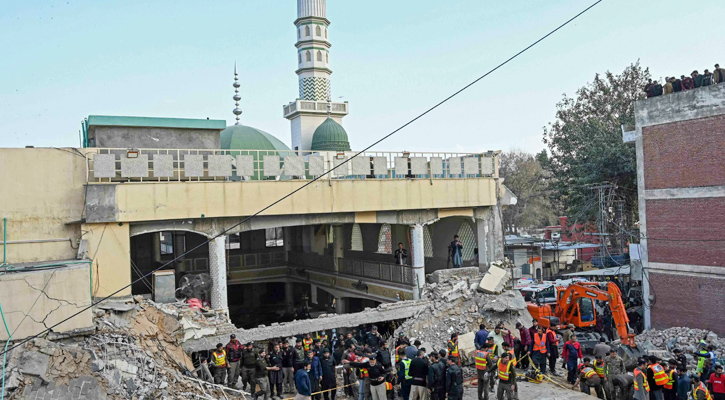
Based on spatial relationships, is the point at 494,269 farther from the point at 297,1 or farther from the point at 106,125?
the point at 297,1

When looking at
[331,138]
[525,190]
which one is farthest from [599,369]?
[525,190]

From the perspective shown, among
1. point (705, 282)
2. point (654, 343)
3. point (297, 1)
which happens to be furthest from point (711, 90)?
point (297, 1)

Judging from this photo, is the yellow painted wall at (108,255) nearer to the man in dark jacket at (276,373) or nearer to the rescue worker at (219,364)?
the rescue worker at (219,364)

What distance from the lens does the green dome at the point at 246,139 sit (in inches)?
1383

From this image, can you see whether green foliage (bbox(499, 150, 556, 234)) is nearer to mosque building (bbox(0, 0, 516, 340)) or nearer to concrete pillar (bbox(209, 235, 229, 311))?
mosque building (bbox(0, 0, 516, 340))

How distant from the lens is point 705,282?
19469 mm

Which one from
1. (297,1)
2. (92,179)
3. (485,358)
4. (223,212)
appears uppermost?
(297,1)

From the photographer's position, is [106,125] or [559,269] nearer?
[106,125]

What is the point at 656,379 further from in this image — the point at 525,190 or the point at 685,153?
Result: the point at 525,190

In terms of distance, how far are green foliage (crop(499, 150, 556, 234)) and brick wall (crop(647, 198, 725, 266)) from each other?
31518 mm

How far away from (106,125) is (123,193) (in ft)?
13.4

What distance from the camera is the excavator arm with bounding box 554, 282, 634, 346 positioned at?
1673 cm

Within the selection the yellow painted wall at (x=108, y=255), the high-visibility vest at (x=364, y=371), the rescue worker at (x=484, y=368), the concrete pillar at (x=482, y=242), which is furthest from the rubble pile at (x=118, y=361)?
the concrete pillar at (x=482, y=242)

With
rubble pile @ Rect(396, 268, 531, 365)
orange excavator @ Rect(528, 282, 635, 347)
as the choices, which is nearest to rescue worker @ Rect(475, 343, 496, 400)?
rubble pile @ Rect(396, 268, 531, 365)
